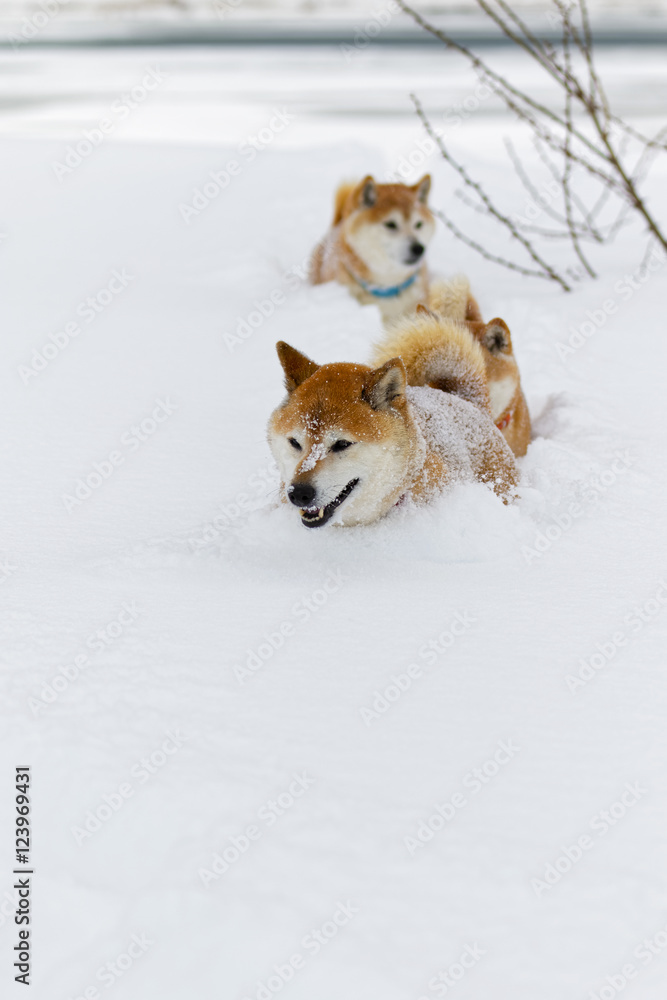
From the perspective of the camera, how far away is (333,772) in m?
1.56

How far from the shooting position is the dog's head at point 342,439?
257cm

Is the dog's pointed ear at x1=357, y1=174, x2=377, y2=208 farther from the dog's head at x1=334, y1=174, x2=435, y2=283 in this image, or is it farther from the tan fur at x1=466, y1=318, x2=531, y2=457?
the tan fur at x1=466, y1=318, x2=531, y2=457

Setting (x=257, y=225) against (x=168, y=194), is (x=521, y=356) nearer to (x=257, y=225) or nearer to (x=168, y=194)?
(x=257, y=225)

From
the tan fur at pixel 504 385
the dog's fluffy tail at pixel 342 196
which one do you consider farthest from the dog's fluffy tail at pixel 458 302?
the dog's fluffy tail at pixel 342 196

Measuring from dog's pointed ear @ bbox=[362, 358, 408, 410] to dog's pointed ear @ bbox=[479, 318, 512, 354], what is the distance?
3.84ft

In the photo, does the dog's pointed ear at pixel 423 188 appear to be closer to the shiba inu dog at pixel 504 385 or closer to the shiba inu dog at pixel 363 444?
the shiba inu dog at pixel 504 385

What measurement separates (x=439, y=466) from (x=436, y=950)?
178 centimetres

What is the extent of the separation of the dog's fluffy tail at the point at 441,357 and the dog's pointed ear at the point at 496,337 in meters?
0.30

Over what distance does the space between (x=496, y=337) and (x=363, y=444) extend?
1389 millimetres

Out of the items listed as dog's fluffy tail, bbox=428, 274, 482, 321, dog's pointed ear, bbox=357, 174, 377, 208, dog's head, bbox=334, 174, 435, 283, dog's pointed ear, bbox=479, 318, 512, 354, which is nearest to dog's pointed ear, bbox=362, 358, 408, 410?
dog's pointed ear, bbox=479, 318, 512, 354

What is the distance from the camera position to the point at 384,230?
6.11m

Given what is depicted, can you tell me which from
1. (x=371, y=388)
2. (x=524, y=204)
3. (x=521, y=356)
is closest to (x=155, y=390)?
(x=371, y=388)

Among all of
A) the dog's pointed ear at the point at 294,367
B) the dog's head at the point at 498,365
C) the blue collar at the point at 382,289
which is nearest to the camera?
the dog's pointed ear at the point at 294,367

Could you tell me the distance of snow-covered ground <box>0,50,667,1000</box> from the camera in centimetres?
129
